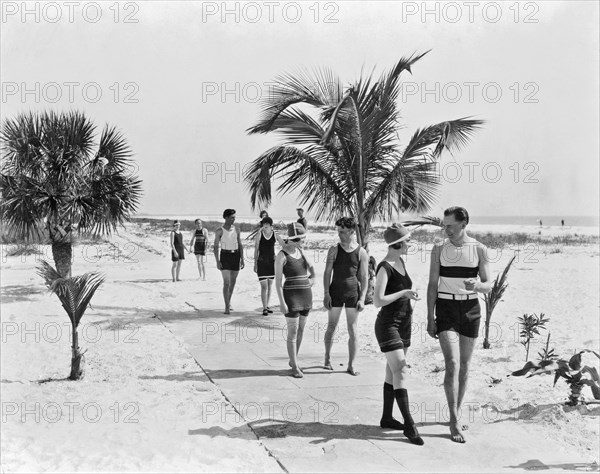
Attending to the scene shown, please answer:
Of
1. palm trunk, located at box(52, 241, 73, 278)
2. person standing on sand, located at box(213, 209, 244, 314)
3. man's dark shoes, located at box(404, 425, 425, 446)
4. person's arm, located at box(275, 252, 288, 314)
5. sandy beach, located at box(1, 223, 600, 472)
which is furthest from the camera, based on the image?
palm trunk, located at box(52, 241, 73, 278)

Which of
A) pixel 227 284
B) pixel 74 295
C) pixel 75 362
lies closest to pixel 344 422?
pixel 75 362

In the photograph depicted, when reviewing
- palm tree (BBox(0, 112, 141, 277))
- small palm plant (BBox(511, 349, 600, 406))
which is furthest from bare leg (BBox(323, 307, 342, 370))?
palm tree (BBox(0, 112, 141, 277))

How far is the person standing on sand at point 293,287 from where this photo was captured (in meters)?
6.27

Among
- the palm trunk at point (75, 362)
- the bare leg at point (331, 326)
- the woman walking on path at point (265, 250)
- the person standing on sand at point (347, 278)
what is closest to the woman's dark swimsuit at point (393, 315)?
the person standing on sand at point (347, 278)

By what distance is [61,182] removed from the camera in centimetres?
1220

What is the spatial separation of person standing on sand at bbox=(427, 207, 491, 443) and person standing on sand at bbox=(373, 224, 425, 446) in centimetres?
23

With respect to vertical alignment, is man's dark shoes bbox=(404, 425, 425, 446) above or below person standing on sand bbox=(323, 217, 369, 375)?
below

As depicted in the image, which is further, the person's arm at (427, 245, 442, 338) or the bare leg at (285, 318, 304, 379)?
the bare leg at (285, 318, 304, 379)

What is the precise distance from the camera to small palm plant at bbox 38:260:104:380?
659cm

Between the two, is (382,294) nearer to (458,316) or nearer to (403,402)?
(458,316)

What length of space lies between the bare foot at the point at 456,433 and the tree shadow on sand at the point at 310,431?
13.6 inches

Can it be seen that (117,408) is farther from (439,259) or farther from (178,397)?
(439,259)

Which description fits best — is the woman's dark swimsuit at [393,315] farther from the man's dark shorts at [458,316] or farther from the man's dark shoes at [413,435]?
the man's dark shoes at [413,435]

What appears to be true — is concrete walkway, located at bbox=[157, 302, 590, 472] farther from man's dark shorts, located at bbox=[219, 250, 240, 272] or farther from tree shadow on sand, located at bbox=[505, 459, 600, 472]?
man's dark shorts, located at bbox=[219, 250, 240, 272]
